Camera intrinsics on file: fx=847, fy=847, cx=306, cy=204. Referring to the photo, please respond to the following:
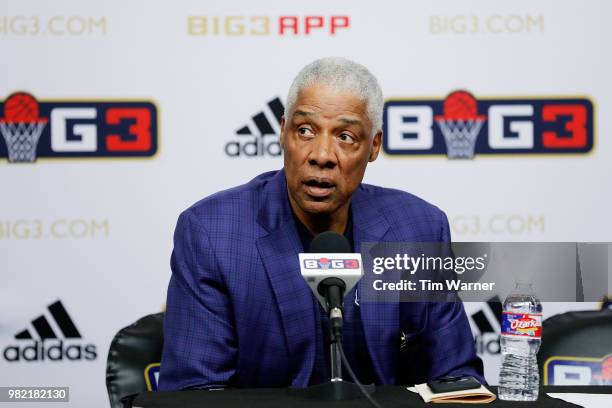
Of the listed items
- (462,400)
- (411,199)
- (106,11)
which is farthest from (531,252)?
(106,11)

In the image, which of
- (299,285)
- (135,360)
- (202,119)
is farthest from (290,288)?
(202,119)

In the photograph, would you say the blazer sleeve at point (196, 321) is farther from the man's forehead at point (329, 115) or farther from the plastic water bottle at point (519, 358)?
the plastic water bottle at point (519, 358)

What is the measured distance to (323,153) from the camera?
220 centimetres

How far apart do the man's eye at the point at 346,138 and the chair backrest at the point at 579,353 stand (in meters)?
0.97

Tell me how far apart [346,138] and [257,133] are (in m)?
1.00

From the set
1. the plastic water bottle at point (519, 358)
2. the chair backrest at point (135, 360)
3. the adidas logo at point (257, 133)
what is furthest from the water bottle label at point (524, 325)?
the adidas logo at point (257, 133)

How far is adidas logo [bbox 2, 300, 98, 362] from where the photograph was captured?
10.4 feet

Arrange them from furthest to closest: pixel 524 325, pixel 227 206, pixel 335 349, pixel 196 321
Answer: pixel 227 206
pixel 196 321
pixel 524 325
pixel 335 349

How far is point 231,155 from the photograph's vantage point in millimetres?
3207

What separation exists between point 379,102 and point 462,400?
93cm

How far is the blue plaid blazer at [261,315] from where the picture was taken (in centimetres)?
212

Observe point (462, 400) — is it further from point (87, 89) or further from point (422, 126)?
point (87, 89)

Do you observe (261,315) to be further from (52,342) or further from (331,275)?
(52,342)

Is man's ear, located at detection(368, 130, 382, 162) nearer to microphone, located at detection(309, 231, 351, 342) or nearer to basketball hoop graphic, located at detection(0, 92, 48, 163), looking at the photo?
microphone, located at detection(309, 231, 351, 342)
